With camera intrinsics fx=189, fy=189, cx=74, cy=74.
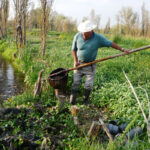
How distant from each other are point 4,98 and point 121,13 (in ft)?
70.6

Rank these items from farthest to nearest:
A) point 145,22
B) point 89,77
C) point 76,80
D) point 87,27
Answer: point 145,22
point 76,80
point 89,77
point 87,27

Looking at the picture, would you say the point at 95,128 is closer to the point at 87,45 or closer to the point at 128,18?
the point at 87,45

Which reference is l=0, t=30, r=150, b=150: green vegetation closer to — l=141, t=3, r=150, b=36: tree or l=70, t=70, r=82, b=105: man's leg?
l=70, t=70, r=82, b=105: man's leg

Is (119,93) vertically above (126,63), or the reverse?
(126,63)

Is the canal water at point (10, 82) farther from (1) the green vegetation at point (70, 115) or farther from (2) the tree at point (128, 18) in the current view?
(2) the tree at point (128, 18)

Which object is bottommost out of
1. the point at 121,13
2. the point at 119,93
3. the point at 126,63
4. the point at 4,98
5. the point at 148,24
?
the point at 4,98

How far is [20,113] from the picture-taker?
3.55 meters

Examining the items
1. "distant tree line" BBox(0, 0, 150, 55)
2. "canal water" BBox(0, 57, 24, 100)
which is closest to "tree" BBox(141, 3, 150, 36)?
"distant tree line" BBox(0, 0, 150, 55)

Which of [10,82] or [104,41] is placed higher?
[104,41]

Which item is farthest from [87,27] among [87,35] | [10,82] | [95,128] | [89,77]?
[10,82]

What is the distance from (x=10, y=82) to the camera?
256 inches

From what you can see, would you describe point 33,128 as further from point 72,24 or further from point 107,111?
point 72,24

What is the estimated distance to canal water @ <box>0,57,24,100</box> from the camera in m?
5.40

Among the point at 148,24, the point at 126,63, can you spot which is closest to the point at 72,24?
the point at 148,24
